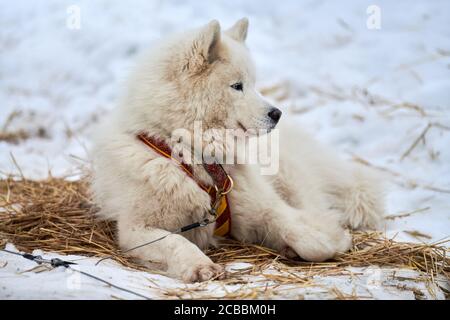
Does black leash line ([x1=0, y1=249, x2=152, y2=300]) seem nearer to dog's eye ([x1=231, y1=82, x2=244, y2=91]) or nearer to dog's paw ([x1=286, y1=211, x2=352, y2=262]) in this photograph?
dog's paw ([x1=286, y1=211, x2=352, y2=262])

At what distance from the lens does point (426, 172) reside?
4.82 meters

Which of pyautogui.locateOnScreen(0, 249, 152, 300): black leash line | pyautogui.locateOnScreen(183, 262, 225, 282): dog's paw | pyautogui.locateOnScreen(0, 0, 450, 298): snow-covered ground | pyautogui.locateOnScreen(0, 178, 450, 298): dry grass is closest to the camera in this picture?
pyautogui.locateOnScreen(0, 249, 152, 300): black leash line

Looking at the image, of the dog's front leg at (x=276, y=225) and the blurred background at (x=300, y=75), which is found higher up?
the blurred background at (x=300, y=75)

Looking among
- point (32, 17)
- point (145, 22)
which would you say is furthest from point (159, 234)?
point (32, 17)

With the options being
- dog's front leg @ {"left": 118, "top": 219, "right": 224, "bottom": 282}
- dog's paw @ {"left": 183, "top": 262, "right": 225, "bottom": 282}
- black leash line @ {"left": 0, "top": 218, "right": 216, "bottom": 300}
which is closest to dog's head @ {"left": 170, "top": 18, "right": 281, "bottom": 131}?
black leash line @ {"left": 0, "top": 218, "right": 216, "bottom": 300}

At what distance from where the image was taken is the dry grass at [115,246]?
311 centimetres

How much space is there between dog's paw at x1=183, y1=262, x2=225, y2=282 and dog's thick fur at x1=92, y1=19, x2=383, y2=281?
2 centimetres

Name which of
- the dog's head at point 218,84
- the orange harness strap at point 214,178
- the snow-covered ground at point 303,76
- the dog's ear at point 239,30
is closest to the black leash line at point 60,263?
the orange harness strap at point 214,178

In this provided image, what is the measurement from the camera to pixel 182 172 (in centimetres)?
323

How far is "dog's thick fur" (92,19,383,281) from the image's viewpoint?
3152 millimetres

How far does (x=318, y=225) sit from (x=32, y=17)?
6597 millimetres

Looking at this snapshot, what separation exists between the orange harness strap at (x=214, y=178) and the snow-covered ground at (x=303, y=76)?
596 millimetres

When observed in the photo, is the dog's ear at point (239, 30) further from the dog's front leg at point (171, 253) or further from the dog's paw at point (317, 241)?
the dog's front leg at point (171, 253)
